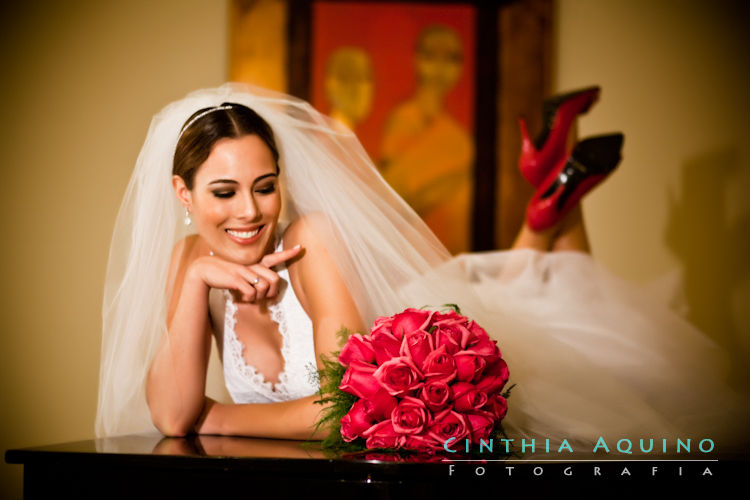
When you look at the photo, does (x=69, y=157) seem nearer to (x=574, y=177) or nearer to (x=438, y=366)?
(x=574, y=177)

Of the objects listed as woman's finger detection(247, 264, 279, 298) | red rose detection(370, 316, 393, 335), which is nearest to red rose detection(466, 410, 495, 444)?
red rose detection(370, 316, 393, 335)

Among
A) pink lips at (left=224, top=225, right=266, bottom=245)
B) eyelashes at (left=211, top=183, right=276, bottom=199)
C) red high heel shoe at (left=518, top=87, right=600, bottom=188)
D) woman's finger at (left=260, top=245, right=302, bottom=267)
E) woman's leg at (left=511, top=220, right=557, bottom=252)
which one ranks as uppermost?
red high heel shoe at (left=518, top=87, right=600, bottom=188)

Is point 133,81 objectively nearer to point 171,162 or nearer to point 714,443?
point 171,162

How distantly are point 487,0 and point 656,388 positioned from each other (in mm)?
2243

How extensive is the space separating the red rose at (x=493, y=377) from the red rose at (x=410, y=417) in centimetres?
12

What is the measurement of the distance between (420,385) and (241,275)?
2.16 feet

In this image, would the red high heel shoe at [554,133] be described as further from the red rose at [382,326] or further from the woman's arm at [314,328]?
the red rose at [382,326]

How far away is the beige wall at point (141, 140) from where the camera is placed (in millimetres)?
3277

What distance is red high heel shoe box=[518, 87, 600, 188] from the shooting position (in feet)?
8.96

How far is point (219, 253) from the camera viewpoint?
1.73 m

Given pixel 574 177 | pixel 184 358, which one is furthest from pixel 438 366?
pixel 574 177

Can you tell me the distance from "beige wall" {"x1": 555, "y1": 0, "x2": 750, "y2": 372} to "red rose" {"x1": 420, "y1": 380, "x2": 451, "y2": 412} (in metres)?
2.57

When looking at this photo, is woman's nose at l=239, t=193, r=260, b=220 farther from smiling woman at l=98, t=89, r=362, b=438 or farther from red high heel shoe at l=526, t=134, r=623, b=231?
red high heel shoe at l=526, t=134, r=623, b=231

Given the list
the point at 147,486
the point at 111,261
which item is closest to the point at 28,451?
the point at 147,486
